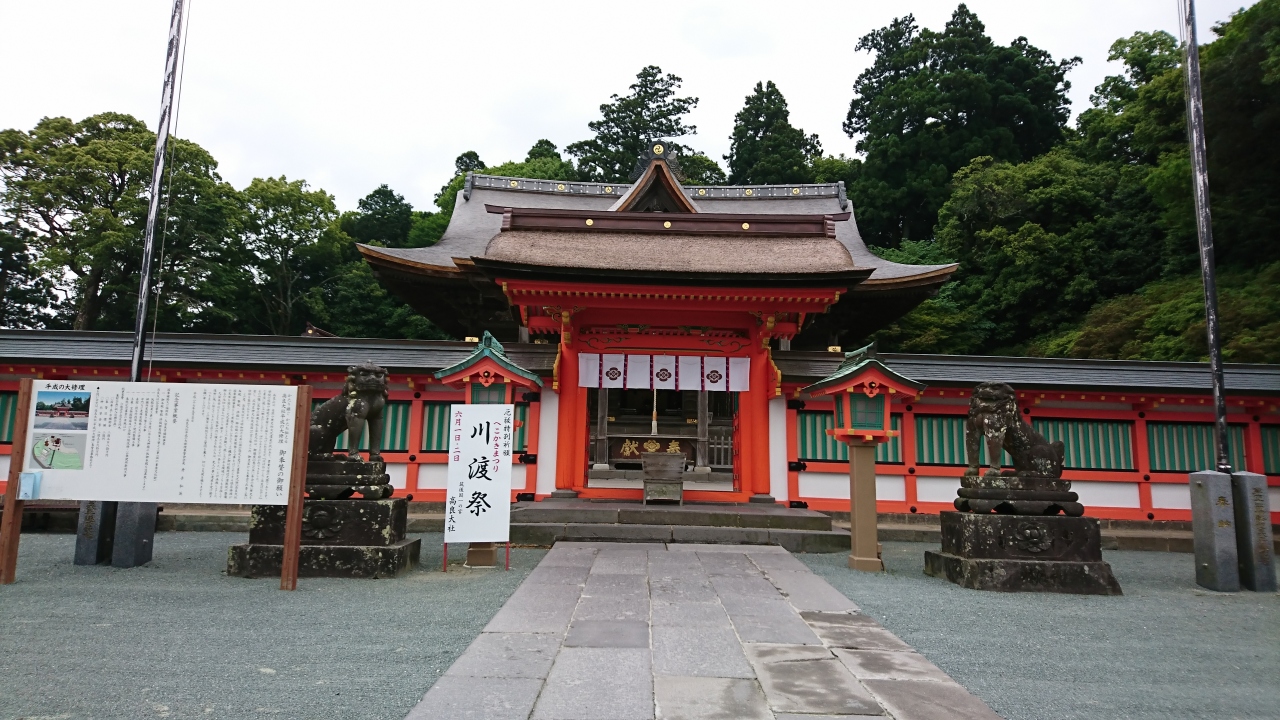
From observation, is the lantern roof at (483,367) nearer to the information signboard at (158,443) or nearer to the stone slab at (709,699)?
the information signboard at (158,443)

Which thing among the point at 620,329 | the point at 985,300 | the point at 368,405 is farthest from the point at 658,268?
the point at 985,300

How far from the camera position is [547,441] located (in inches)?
408

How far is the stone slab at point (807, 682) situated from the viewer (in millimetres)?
3035

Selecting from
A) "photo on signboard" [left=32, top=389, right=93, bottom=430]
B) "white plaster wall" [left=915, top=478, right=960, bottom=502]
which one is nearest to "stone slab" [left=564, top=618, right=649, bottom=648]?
"photo on signboard" [left=32, top=389, right=93, bottom=430]

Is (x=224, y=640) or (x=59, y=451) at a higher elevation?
(x=59, y=451)

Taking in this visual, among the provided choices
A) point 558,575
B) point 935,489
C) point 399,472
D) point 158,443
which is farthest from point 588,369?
point 935,489

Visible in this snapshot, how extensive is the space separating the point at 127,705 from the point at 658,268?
7.41 meters

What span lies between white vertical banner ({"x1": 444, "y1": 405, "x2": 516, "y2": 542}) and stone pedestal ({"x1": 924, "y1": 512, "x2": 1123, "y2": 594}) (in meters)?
4.78

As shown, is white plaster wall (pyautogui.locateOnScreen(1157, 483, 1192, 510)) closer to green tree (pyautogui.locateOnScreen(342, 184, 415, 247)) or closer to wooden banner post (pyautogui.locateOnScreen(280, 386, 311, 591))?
wooden banner post (pyautogui.locateOnScreen(280, 386, 311, 591))

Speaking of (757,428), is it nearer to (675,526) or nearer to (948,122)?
(675,526)

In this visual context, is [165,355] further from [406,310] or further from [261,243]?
[261,243]

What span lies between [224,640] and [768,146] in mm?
39805

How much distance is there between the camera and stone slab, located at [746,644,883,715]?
9.96ft

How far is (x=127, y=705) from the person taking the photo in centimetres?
301
